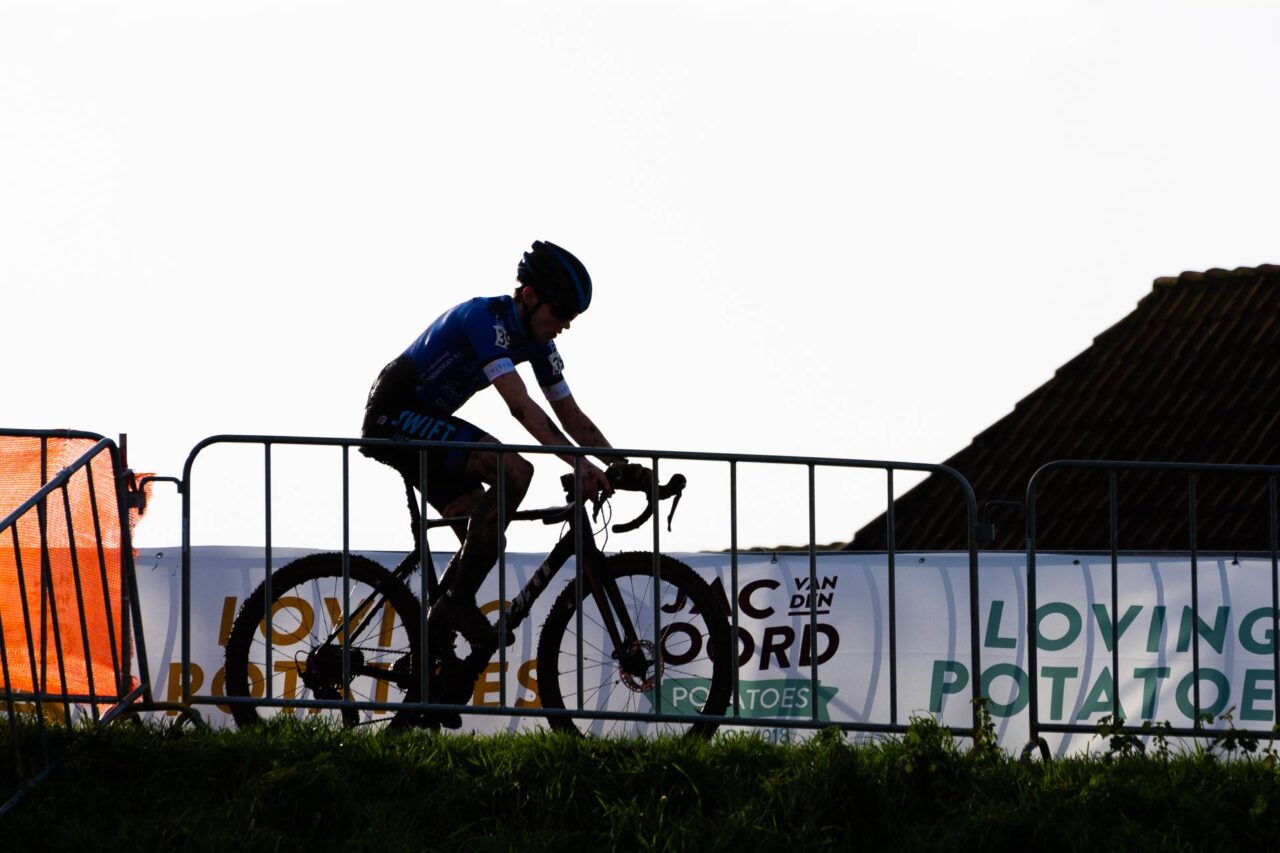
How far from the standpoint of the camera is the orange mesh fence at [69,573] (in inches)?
295

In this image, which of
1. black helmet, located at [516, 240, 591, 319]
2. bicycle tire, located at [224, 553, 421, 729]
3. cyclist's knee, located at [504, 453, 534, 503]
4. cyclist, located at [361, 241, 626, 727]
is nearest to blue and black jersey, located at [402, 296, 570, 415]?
cyclist, located at [361, 241, 626, 727]

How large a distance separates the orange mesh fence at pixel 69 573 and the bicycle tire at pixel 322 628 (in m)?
0.53

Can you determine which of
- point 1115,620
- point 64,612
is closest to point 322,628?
point 64,612

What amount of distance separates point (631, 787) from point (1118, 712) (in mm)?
2194

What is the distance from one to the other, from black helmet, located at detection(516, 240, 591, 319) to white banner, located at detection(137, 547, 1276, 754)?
308 centimetres

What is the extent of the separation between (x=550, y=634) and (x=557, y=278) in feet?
5.11

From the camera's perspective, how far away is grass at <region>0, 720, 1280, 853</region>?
611cm

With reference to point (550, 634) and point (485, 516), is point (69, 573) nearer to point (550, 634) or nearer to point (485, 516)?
point (485, 516)

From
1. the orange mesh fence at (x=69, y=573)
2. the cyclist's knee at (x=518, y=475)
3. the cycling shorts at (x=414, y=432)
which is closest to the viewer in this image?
the orange mesh fence at (x=69, y=573)

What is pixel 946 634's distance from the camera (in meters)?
11.0

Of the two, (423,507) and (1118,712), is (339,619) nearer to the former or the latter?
(423,507)

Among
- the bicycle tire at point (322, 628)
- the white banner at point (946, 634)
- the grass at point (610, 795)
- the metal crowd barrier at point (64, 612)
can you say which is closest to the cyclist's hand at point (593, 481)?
the bicycle tire at point (322, 628)

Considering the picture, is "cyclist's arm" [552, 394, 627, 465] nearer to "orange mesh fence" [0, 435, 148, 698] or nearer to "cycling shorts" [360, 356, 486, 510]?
"cycling shorts" [360, 356, 486, 510]

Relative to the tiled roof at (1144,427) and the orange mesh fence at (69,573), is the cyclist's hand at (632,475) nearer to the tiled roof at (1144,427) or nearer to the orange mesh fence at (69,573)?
the orange mesh fence at (69,573)
